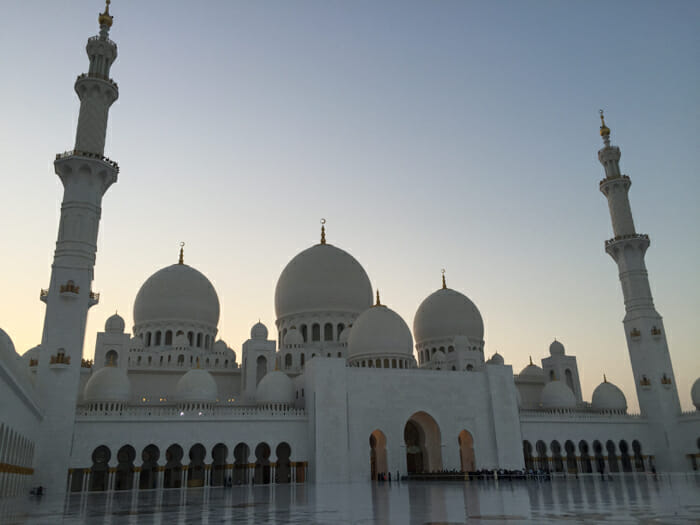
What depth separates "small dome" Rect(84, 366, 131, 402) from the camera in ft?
93.5

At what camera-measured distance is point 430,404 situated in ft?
105

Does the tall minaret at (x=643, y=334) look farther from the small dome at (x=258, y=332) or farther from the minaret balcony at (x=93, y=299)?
the minaret balcony at (x=93, y=299)

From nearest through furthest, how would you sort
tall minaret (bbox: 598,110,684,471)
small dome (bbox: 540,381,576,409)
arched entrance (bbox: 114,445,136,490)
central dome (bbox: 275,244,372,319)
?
arched entrance (bbox: 114,445,136,490), tall minaret (bbox: 598,110,684,471), small dome (bbox: 540,381,576,409), central dome (bbox: 275,244,372,319)

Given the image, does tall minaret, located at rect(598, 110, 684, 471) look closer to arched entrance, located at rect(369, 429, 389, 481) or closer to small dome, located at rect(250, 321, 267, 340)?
arched entrance, located at rect(369, 429, 389, 481)

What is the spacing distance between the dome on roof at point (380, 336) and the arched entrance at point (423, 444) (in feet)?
13.3

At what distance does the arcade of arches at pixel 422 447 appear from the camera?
103ft

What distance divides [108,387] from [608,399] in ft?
106

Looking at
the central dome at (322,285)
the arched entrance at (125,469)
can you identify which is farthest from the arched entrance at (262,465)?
the central dome at (322,285)

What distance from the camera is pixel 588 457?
37438 mm

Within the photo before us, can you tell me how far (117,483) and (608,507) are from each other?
84.2 ft

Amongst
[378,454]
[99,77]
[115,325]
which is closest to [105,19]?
[99,77]

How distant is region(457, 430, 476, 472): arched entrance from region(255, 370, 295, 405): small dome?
10.2 meters

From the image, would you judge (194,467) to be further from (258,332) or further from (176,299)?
(176,299)

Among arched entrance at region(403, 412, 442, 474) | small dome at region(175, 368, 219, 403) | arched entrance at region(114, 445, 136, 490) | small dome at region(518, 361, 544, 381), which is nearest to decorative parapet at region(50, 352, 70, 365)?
arched entrance at region(114, 445, 136, 490)
